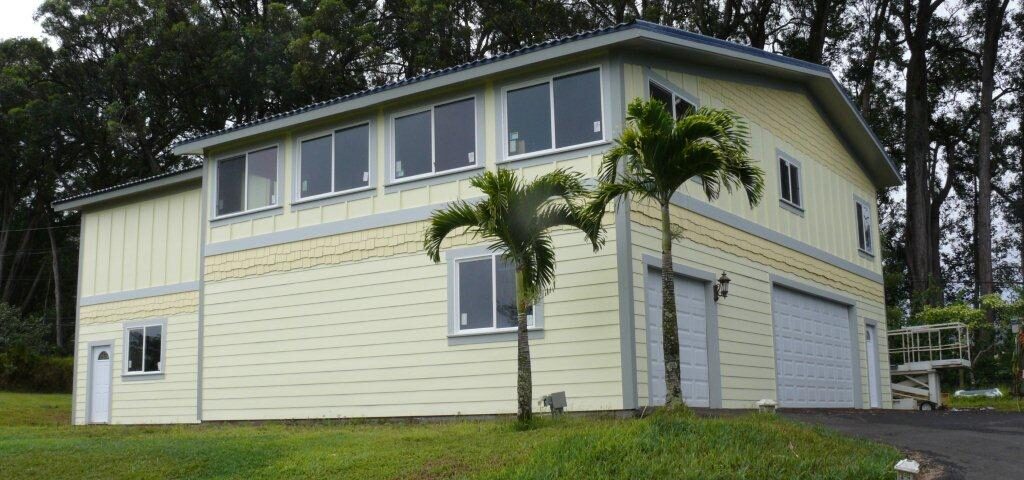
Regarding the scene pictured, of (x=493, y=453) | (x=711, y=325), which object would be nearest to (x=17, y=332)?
(x=711, y=325)

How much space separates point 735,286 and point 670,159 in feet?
19.3

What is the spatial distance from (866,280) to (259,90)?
72.6ft

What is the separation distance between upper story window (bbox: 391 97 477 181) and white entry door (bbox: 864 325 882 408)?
11.7 m

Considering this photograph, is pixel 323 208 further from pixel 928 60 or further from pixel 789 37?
pixel 928 60

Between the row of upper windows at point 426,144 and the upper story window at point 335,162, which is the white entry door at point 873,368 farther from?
the upper story window at point 335,162

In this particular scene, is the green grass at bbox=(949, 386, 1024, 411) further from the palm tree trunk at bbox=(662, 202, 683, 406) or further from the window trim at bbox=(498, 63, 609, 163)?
the palm tree trunk at bbox=(662, 202, 683, 406)

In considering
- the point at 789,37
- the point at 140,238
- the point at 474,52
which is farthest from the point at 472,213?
the point at 789,37

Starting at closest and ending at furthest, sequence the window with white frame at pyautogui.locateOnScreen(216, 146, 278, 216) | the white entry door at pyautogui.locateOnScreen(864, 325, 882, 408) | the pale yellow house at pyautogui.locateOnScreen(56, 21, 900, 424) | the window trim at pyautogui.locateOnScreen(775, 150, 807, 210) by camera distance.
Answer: the pale yellow house at pyautogui.locateOnScreen(56, 21, 900, 424) → the window with white frame at pyautogui.locateOnScreen(216, 146, 278, 216) → the window trim at pyautogui.locateOnScreen(775, 150, 807, 210) → the white entry door at pyautogui.locateOnScreen(864, 325, 882, 408)

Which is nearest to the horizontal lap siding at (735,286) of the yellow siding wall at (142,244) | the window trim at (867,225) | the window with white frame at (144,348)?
the window trim at (867,225)

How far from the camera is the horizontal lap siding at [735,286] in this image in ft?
48.7

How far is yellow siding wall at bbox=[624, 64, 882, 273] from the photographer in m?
17.6

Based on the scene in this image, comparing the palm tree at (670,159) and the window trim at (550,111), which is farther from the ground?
the window trim at (550,111)

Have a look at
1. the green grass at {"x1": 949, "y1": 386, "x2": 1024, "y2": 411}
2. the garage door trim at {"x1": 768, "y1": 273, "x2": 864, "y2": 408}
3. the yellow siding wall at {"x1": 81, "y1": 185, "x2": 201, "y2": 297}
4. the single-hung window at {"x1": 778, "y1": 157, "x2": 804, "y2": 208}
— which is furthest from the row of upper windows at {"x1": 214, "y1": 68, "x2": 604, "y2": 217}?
the green grass at {"x1": 949, "y1": 386, "x2": 1024, "y2": 411}

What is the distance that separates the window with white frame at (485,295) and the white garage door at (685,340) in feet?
5.85
